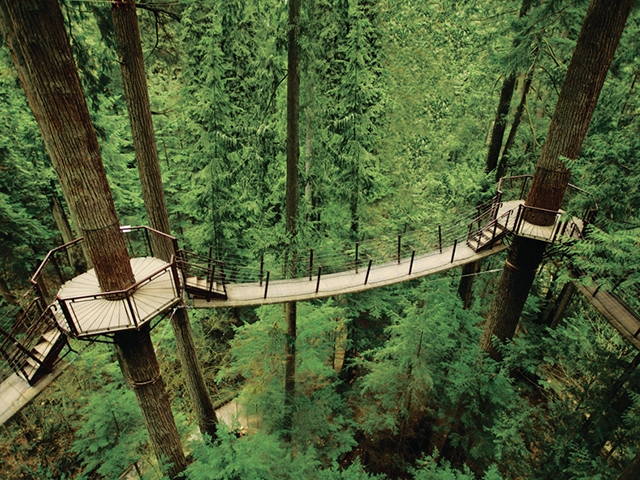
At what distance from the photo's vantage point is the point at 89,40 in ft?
39.5

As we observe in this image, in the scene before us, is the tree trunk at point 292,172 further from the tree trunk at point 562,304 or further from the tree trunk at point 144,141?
the tree trunk at point 562,304

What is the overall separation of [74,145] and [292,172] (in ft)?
13.2

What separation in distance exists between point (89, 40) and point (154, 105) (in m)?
3.00

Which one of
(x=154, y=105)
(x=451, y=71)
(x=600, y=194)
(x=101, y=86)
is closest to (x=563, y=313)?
(x=600, y=194)

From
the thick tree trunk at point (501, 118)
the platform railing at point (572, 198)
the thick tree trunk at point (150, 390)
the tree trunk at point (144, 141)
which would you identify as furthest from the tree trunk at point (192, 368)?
the thick tree trunk at point (501, 118)

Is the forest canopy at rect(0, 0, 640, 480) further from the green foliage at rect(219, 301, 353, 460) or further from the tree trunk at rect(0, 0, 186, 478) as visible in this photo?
the tree trunk at rect(0, 0, 186, 478)

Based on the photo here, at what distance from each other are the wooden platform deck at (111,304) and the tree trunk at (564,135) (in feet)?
23.6

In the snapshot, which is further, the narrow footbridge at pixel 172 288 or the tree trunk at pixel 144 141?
the tree trunk at pixel 144 141

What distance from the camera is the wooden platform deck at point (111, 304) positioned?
4457mm

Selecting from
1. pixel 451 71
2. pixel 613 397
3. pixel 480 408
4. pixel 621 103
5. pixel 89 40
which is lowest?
pixel 480 408

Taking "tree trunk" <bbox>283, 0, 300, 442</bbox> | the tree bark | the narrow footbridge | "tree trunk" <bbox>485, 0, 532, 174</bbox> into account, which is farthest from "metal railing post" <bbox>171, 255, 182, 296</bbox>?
"tree trunk" <bbox>485, 0, 532, 174</bbox>

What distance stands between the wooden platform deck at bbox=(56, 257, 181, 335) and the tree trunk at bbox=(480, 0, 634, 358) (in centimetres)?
719

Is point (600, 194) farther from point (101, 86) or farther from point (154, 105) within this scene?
point (154, 105)

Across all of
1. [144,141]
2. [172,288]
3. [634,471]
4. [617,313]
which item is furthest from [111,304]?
[617,313]
